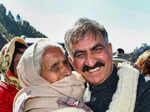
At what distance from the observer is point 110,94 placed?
2.33 m

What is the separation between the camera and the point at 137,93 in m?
2.11

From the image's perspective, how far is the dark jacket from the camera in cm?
205

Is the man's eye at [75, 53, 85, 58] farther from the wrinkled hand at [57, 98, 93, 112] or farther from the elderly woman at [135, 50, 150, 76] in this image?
the elderly woman at [135, 50, 150, 76]

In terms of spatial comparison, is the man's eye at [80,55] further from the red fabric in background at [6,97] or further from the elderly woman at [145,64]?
the elderly woman at [145,64]

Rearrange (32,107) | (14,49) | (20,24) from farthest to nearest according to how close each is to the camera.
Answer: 1. (20,24)
2. (14,49)
3. (32,107)

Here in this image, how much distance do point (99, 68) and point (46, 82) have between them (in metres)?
0.53

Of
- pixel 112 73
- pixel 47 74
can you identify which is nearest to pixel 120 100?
pixel 112 73

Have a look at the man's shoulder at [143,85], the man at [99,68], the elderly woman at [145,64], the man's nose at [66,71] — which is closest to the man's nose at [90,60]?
the man at [99,68]

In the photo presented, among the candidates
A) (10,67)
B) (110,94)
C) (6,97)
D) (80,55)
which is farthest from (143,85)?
(10,67)

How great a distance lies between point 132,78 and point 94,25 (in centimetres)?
69

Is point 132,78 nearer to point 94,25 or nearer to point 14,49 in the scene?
point 94,25

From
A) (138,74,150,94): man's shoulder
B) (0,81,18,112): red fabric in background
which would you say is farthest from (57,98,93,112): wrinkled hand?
(0,81,18,112): red fabric in background

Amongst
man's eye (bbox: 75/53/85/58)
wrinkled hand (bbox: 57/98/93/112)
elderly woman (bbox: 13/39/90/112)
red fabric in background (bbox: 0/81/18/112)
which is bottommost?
red fabric in background (bbox: 0/81/18/112)

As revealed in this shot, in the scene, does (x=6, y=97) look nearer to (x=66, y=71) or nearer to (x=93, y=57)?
(x=66, y=71)
